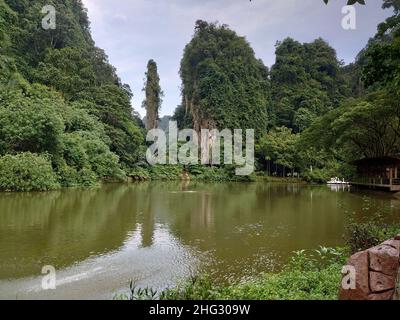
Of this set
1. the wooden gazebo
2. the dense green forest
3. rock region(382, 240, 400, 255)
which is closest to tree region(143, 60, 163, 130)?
the dense green forest

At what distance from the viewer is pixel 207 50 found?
160 feet

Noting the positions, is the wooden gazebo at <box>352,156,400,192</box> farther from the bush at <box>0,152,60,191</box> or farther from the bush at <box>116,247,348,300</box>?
the bush at <box>0,152,60,191</box>

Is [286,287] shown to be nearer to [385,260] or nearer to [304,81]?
[385,260]

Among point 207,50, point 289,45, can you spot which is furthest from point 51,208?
point 289,45

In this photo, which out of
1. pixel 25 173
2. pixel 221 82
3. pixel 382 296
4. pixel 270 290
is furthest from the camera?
pixel 221 82

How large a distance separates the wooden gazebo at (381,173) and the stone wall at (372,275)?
66.6 ft

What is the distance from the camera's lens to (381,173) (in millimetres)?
25484

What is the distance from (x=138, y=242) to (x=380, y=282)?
6.28 m

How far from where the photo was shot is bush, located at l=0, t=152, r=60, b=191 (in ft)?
62.3

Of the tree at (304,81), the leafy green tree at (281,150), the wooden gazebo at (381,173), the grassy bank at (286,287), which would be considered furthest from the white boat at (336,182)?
the grassy bank at (286,287)

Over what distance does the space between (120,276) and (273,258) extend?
125 inches

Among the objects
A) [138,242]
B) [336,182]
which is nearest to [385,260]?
[138,242]

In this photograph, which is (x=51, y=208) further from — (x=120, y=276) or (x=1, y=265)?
(x=120, y=276)

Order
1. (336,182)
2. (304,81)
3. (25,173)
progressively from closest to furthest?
(25,173)
(336,182)
(304,81)
